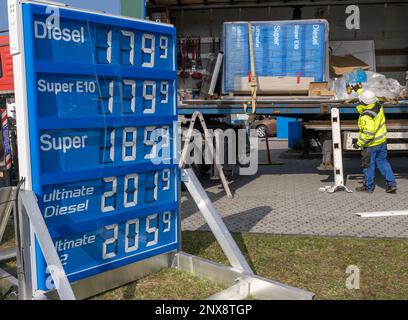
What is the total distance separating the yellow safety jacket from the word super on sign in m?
5.03

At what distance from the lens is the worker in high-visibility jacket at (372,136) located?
8055 mm

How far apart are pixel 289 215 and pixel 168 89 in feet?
11.3

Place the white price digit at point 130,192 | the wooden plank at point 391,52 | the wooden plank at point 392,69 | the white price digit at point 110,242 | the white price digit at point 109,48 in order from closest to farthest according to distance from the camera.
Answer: the white price digit at point 109,48 < the white price digit at point 110,242 < the white price digit at point 130,192 < the wooden plank at point 391,52 < the wooden plank at point 392,69

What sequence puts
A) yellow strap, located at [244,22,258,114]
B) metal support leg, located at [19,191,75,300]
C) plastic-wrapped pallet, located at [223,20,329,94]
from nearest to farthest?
metal support leg, located at [19,191,75,300], yellow strap, located at [244,22,258,114], plastic-wrapped pallet, located at [223,20,329,94]

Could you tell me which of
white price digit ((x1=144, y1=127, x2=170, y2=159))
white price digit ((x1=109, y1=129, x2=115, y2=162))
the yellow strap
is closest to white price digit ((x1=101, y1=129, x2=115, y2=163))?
white price digit ((x1=109, y1=129, x2=115, y2=162))

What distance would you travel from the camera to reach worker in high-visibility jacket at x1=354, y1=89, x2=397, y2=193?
26.4 feet

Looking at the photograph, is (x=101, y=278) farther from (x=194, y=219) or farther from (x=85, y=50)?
(x=194, y=219)

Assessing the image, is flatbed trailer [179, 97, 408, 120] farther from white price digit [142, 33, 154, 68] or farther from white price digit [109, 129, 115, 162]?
white price digit [109, 129, 115, 162]

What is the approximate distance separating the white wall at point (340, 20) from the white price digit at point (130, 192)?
8.00 m

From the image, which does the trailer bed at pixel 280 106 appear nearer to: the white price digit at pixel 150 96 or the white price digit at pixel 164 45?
the white price digit at pixel 164 45

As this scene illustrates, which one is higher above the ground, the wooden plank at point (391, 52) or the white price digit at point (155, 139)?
→ the wooden plank at point (391, 52)

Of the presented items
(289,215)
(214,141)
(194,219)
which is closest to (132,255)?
(194,219)

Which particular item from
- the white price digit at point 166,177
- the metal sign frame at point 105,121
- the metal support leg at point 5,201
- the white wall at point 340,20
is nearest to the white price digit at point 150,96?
the metal sign frame at point 105,121

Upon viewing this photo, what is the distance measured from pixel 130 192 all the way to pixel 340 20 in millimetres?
9644
